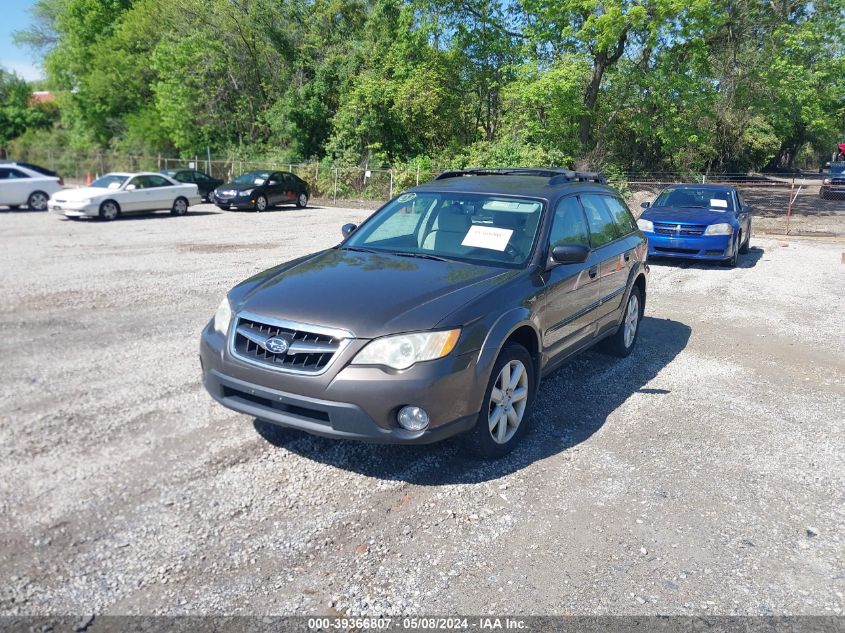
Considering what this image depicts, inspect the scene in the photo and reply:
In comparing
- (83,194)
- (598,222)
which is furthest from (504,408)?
(83,194)

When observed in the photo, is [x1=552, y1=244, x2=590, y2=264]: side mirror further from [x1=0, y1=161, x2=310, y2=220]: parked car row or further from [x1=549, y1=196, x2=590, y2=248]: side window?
[x1=0, y1=161, x2=310, y2=220]: parked car row

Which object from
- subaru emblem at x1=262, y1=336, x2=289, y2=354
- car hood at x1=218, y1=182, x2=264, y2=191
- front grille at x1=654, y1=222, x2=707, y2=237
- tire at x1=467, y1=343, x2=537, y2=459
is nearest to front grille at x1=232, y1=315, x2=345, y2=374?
subaru emblem at x1=262, y1=336, x2=289, y2=354

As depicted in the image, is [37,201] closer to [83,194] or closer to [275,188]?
[83,194]

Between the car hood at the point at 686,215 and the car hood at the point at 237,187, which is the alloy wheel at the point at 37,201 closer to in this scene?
the car hood at the point at 237,187

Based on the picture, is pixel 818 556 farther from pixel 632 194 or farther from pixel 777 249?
pixel 632 194

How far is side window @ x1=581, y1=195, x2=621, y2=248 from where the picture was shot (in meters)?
5.69

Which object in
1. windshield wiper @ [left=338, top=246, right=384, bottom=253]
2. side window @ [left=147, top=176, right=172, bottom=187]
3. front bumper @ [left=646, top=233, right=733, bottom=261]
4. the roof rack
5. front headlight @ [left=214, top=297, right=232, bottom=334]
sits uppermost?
the roof rack

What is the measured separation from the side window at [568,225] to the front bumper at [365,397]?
1.62 meters

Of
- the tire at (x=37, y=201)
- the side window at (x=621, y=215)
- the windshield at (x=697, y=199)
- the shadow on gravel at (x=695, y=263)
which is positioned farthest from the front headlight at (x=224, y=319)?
the tire at (x=37, y=201)

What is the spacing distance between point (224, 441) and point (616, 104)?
24609mm

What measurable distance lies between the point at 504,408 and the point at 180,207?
63.5 feet

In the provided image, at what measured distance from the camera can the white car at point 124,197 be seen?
18516 mm

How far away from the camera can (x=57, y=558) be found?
313 cm

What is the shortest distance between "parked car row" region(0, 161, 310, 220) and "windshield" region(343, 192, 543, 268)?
16013 mm
